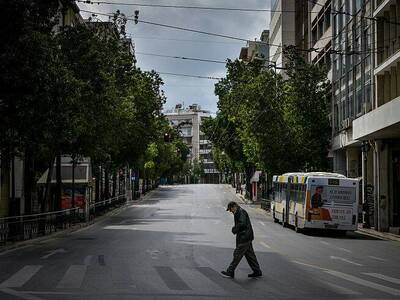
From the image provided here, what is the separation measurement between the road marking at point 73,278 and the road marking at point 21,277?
754mm

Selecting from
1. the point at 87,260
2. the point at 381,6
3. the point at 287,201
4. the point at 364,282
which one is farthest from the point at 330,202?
the point at 364,282

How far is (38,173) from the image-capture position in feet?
158

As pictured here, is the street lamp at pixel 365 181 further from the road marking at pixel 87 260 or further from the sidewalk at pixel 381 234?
the road marking at pixel 87 260

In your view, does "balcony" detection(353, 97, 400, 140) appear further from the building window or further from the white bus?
the building window

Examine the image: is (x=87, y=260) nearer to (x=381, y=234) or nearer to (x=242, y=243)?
(x=242, y=243)

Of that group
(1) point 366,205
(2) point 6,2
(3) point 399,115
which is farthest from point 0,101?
(1) point 366,205

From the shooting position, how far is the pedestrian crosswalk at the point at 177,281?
13.6 m

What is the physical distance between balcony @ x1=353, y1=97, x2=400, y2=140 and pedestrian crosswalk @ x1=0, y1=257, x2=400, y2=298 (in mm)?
14765

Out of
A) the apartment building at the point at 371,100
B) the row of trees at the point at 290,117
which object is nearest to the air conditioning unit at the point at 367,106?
the apartment building at the point at 371,100

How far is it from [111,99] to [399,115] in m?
14.3

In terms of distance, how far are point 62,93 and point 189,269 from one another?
9021mm

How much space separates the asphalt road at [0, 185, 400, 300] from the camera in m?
13.1

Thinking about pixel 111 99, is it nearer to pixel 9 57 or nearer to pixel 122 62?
pixel 122 62

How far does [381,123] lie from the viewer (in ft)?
108
